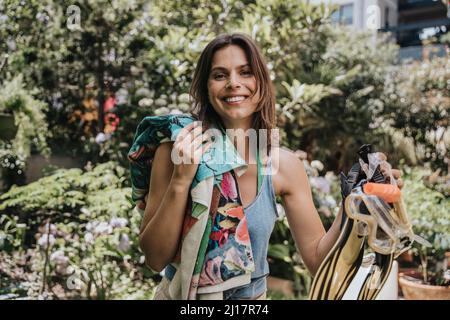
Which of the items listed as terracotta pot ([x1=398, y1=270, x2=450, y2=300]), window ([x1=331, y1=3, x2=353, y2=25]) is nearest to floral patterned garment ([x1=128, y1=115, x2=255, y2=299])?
terracotta pot ([x1=398, y1=270, x2=450, y2=300])

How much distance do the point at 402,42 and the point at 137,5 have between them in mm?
1612

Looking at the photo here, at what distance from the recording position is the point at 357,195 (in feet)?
2.53

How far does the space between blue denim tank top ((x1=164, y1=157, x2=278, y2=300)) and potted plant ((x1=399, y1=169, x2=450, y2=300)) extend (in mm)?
1426

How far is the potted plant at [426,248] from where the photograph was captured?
2119 millimetres

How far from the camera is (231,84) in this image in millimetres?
816

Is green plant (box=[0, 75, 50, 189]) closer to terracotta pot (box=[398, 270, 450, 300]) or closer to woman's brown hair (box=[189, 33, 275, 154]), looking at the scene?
woman's brown hair (box=[189, 33, 275, 154])

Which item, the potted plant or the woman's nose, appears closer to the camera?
A: the woman's nose

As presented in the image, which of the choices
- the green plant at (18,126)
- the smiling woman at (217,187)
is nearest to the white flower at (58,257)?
the green plant at (18,126)

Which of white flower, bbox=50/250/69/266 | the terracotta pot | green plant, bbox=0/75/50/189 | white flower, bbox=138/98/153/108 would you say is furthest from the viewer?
white flower, bbox=138/98/153/108

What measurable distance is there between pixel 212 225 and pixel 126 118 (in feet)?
6.53

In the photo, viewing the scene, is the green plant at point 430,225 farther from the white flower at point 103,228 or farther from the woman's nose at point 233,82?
the woman's nose at point 233,82

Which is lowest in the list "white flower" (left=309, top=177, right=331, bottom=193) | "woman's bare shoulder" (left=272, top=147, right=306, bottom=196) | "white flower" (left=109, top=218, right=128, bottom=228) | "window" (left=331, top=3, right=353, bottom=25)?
"white flower" (left=109, top=218, right=128, bottom=228)

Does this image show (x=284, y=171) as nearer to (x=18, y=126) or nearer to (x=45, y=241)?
(x=45, y=241)

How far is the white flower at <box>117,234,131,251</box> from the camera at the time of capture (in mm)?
2273
